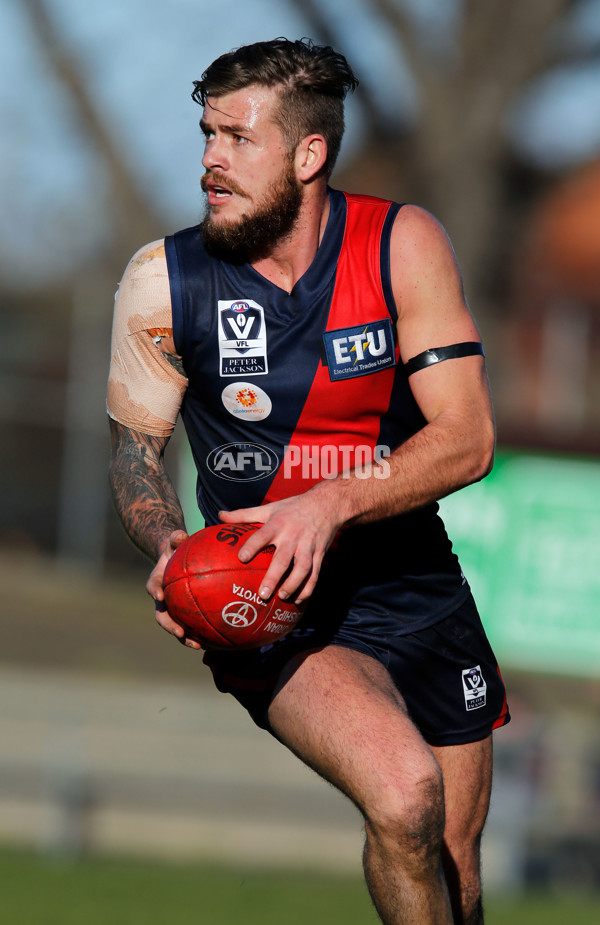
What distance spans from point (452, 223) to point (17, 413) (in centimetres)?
837

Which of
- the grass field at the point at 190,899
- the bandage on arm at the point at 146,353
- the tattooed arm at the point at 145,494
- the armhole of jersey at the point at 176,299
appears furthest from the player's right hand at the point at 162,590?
the grass field at the point at 190,899

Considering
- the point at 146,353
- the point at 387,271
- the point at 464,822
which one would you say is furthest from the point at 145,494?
the point at 464,822

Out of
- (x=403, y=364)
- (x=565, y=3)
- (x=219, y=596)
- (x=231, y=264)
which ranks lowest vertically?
(x=219, y=596)

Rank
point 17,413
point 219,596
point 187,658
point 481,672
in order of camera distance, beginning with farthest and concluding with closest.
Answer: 1. point 17,413
2. point 187,658
3. point 481,672
4. point 219,596

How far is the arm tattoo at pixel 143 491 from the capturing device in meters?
4.00

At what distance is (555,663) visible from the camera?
40.6 feet

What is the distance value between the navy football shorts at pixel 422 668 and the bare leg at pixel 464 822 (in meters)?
0.07

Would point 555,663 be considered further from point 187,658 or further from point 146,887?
point 187,658

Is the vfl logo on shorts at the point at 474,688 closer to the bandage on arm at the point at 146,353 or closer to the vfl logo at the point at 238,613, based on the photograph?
the vfl logo at the point at 238,613

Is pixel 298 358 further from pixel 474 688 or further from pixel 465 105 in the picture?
pixel 465 105

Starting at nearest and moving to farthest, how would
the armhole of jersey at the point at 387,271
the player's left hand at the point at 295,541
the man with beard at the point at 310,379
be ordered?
the player's left hand at the point at 295,541 → the man with beard at the point at 310,379 → the armhole of jersey at the point at 387,271

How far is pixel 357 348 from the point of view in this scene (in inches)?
159

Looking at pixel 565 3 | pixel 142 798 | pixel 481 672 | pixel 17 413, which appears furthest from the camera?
pixel 17 413

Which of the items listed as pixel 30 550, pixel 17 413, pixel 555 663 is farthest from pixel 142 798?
pixel 17 413
